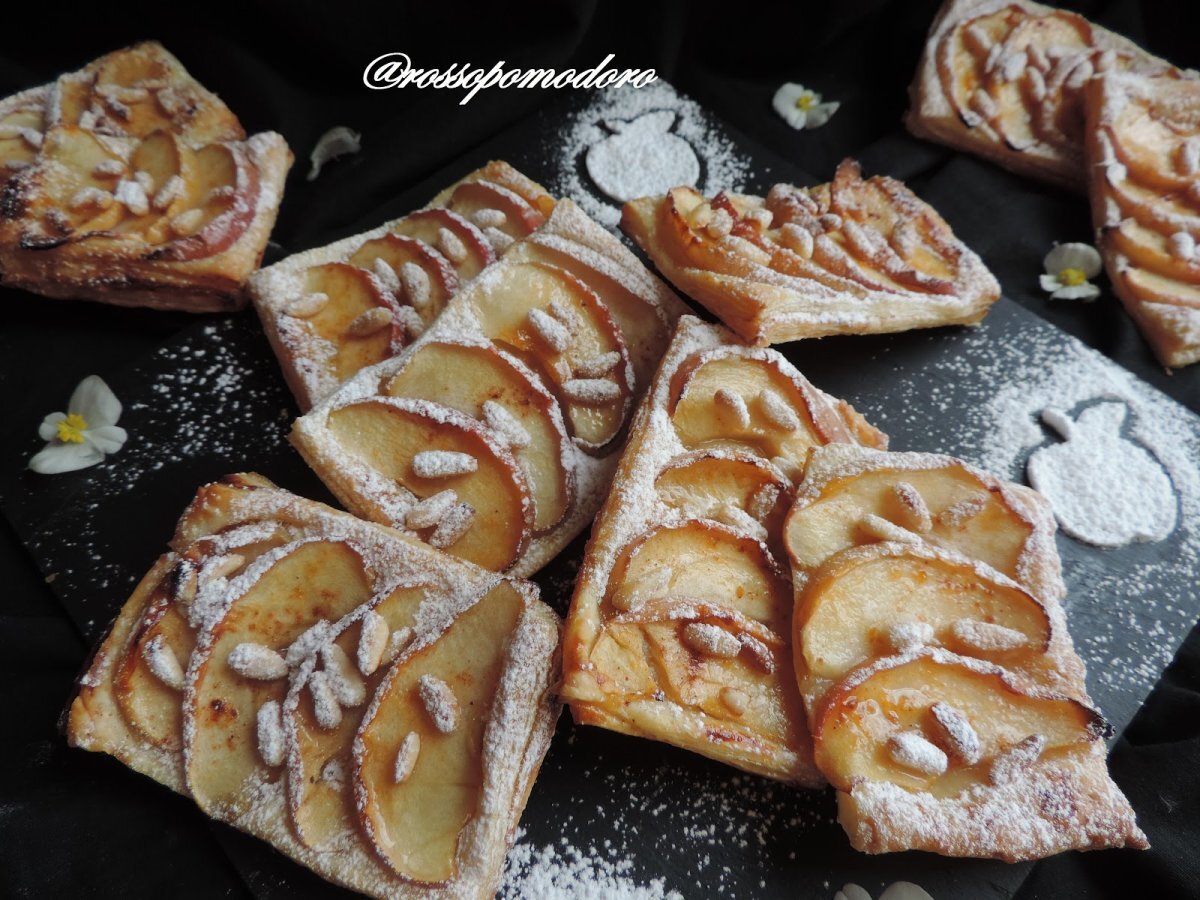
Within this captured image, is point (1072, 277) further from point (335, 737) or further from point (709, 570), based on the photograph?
point (335, 737)

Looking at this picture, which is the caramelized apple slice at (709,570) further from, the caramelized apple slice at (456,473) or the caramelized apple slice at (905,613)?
the caramelized apple slice at (456,473)

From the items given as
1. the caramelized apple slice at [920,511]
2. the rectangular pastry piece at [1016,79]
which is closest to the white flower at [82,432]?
the caramelized apple slice at [920,511]

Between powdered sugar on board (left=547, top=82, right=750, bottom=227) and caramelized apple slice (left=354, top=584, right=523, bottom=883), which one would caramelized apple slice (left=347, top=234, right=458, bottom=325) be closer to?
powdered sugar on board (left=547, top=82, right=750, bottom=227)

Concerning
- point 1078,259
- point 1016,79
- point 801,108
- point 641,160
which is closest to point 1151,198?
point 1078,259

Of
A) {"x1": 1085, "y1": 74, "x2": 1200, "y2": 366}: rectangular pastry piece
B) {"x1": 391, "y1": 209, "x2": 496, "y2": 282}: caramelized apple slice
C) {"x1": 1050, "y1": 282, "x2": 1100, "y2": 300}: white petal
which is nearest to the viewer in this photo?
{"x1": 391, "y1": 209, "x2": 496, "y2": 282}: caramelized apple slice

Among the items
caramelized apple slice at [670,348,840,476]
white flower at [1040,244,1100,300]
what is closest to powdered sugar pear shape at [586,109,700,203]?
caramelized apple slice at [670,348,840,476]

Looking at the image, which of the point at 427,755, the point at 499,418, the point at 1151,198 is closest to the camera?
the point at 427,755

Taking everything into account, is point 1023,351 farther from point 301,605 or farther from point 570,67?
point 301,605
